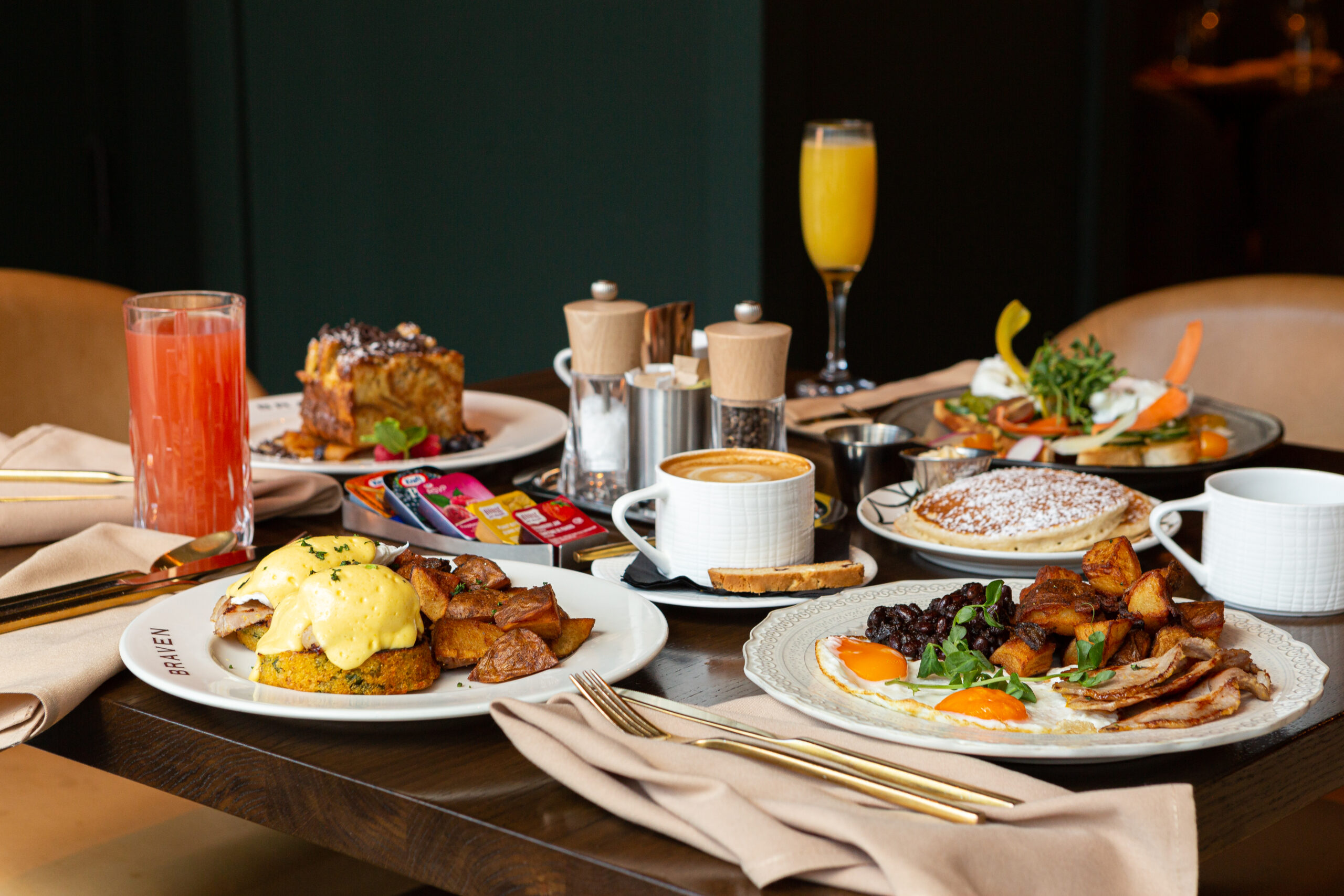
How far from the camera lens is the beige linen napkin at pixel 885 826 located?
625 mm

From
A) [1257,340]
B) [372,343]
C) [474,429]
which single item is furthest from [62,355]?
[1257,340]

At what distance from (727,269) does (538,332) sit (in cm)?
75

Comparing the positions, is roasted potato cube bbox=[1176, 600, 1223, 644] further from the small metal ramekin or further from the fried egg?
the small metal ramekin

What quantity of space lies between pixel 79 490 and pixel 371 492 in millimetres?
321

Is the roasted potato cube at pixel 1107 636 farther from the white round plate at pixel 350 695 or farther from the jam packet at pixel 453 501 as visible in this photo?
the jam packet at pixel 453 501

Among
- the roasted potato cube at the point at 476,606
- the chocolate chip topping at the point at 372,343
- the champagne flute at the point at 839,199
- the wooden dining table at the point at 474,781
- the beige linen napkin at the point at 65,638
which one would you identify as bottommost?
the wooden dining table at the point at 474,781

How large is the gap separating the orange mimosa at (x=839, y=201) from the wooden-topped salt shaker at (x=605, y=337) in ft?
2.61

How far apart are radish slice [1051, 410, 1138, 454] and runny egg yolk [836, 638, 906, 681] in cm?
72

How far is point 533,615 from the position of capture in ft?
2.87

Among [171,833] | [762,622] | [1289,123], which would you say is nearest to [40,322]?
[171,833]

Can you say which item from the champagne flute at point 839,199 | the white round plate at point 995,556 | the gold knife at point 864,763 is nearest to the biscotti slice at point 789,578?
the white round plate at point 995,556

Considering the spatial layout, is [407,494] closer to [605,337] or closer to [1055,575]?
[605,337]

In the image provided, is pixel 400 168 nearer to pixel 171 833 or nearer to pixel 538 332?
pixel 538 332

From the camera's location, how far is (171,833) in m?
1.31
